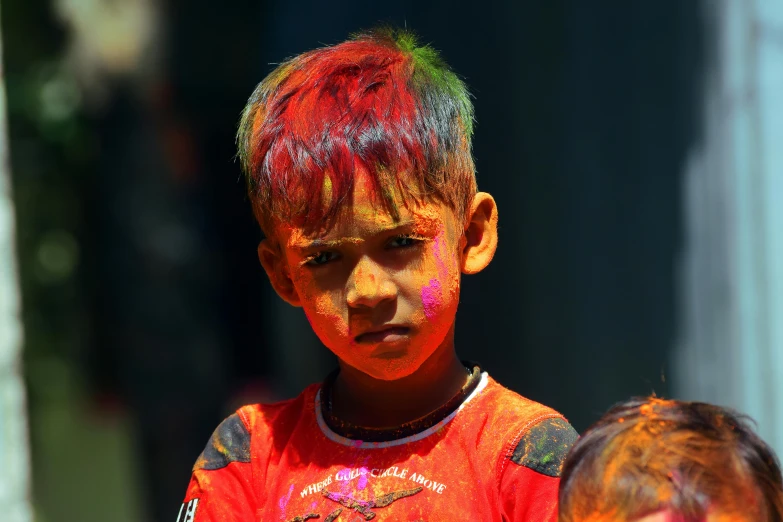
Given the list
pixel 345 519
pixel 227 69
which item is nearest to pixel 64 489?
pixel 227 69

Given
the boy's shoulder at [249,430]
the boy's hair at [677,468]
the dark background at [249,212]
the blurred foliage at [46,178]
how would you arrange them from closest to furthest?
1. the boy's hair at [677,468]
2. the boy's shoulder at [249,430]
3. the dark background at [249,212]
4. the blurred foliage at [46,178]

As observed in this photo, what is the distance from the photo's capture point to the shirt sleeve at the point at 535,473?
1685 millimetres

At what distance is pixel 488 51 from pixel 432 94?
181 centimetres

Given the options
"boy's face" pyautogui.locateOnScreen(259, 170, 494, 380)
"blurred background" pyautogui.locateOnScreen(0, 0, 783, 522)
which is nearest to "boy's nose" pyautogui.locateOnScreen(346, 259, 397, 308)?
"boy's face" pyautogui.locateOnScreen(259, 170, 494, 380)

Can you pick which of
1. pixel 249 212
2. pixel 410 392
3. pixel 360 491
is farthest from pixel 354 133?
pixel 249 212

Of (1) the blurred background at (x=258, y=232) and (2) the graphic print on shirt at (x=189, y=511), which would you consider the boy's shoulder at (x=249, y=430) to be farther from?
(1) the blurred background at (x=258, y=232)

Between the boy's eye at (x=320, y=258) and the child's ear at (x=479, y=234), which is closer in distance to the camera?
the boy's eye at (x=320, y=258)

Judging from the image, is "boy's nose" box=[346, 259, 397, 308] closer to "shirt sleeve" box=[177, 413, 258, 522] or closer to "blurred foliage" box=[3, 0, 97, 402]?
"shirt sleeve" box=[177, 413, 258, 522]

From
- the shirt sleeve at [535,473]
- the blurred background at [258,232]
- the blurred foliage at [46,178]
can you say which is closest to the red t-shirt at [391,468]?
the shirt sleeve at [535,473]

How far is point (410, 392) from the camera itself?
1.90 metres

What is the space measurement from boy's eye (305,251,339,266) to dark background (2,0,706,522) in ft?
5.48

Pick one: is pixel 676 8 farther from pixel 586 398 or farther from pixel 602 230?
pixel 586 398

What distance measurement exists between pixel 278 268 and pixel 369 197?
299mm

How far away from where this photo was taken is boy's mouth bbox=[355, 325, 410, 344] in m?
1.76
